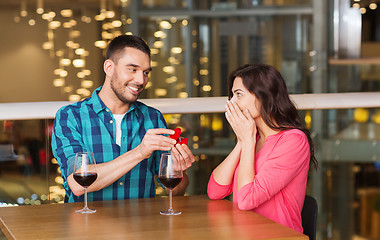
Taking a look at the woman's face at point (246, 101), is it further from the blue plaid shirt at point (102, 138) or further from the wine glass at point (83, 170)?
the wine glass at point (83, 170)

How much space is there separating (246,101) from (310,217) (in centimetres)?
41

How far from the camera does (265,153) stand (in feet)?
6.07

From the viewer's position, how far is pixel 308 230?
A: 1.79 metres

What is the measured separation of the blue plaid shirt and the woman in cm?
30

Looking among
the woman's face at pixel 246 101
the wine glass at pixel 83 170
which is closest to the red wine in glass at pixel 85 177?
the wine glass at pixel 83 170

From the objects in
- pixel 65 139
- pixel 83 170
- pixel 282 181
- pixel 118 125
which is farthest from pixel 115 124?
pixel 282 181

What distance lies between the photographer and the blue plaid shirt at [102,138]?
2027mm

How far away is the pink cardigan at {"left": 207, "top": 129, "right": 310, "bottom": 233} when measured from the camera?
1737 millimetres

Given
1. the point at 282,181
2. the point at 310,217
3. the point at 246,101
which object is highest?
the point at 246,101

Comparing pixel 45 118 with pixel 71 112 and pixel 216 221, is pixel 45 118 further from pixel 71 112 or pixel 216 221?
pixel 216 221

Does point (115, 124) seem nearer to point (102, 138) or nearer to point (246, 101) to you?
point (102, 138)

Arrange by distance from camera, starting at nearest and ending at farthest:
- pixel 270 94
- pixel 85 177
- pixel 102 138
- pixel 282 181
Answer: pixel 85 177 < pixel 282 181 < pixel 270 94 < pixel 102 138

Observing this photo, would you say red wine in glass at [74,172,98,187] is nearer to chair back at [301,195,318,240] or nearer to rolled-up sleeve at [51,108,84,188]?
rolled-up sleeve at [51,108,84,188]

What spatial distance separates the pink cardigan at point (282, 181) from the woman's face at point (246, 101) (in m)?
0.11
